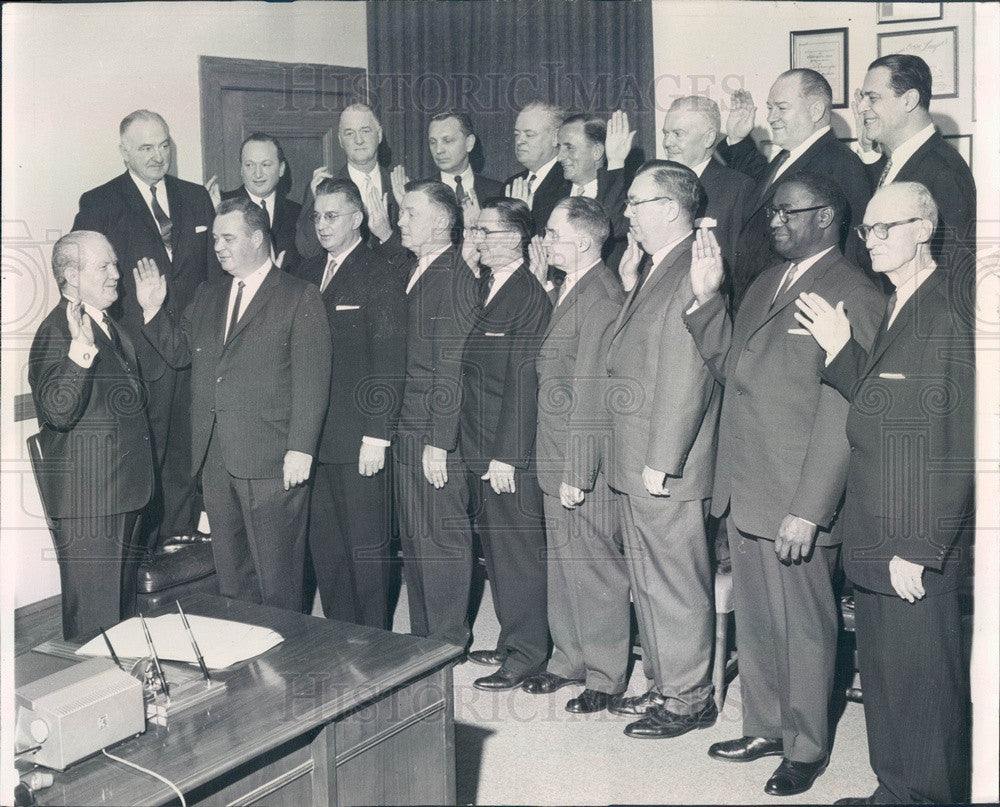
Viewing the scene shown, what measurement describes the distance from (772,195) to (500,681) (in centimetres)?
206

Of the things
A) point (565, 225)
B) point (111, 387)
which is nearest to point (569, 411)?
point (565, 225)

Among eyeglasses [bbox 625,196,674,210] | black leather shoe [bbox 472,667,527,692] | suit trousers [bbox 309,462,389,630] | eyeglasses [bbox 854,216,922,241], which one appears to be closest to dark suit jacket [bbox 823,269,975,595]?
eyeglasses [bbox 854,216,922,241]

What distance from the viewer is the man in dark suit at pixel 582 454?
3811 mm

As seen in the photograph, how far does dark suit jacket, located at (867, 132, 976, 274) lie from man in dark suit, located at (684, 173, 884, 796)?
29cm

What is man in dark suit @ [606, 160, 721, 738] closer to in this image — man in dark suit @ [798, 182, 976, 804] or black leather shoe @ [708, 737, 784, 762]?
black leather shoe @ [708, 737, 784, 762]

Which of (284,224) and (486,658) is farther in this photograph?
(284,224)

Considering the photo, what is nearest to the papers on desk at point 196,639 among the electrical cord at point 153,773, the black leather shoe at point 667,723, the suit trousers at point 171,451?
the electrical cord at point 153,773

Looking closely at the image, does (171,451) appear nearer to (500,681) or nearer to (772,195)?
(500,681)

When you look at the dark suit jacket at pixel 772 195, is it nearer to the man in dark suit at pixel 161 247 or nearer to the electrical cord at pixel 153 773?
the man in dark suit at pixel 161 247

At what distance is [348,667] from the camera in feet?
8.95

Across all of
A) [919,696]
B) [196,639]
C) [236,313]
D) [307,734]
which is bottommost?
[919,696]

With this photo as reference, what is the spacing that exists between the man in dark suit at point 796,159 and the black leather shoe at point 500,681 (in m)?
1.66

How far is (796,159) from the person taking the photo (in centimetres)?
373

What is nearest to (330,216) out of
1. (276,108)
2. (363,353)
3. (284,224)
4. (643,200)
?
(284,224)
